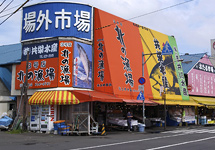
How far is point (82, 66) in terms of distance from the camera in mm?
23531

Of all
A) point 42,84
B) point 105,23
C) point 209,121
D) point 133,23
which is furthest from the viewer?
point 209,121

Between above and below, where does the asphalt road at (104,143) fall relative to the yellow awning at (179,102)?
below

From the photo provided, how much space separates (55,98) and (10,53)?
12.7 meters

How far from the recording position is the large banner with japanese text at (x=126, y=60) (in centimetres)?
2444

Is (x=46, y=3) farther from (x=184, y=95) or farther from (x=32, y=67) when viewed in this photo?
(x=184, y=95)

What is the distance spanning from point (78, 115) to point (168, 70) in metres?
15.0

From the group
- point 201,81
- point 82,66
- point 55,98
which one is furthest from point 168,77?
point 55,98

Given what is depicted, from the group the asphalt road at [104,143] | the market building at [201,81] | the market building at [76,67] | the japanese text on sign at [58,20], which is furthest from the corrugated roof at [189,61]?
the asphalt road at [104,143]

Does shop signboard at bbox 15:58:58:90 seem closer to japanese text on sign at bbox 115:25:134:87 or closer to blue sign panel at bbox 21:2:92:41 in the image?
blue sign panel at bbox 21:2:92:41

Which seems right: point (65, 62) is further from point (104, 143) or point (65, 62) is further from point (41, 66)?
point (104, 143)

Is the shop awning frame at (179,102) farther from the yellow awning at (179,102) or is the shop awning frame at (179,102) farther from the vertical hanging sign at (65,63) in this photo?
the vertical hanging sign at (65,63)

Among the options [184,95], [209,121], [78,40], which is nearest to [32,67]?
[78,40]

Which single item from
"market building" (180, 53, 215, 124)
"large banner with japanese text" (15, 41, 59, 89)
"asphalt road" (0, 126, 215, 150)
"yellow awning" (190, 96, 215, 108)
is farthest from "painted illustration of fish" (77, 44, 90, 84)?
"yellow awning" (190, 96, 215, 108)

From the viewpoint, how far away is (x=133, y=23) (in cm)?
2925
